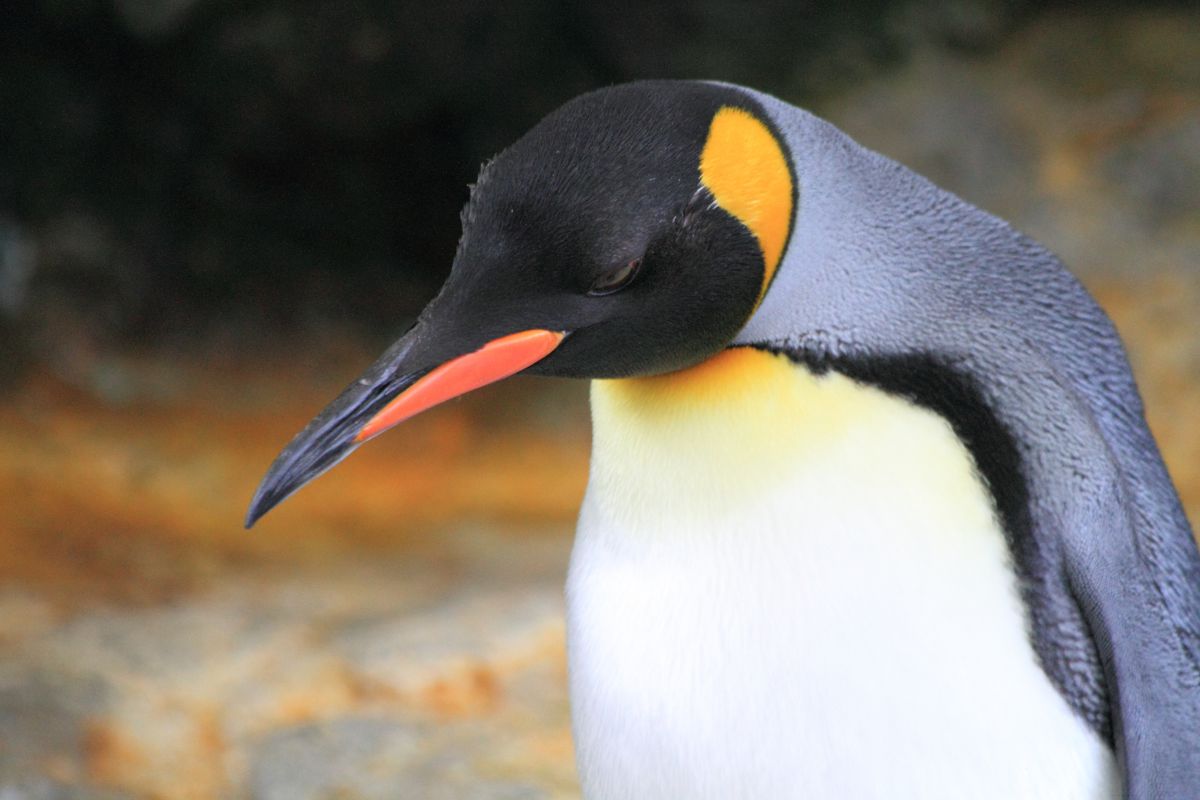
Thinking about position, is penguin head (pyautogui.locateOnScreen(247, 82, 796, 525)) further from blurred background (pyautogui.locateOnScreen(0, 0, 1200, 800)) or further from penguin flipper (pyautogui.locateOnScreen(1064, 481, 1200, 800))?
blurred background (pyautogui.locateOnScreen(0, 0, 1200, 800))

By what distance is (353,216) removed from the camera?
13.6 ft

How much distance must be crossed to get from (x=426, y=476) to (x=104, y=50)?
1531 millimetres

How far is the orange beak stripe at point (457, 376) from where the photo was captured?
1061 mm

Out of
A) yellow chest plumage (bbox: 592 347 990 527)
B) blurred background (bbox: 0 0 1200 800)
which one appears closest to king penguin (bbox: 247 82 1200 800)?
yellow chest plumage (bbox: 592 347 990 527)

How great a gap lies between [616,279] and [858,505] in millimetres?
343

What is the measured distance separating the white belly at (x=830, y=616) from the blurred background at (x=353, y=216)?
1652 millimetres

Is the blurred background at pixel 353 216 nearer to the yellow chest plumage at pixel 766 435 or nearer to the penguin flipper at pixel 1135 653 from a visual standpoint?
the yellow chest plumage at pixel 766 435

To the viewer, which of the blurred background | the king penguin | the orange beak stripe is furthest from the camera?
the blurred background

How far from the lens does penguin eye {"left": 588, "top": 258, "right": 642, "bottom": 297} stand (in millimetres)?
1087

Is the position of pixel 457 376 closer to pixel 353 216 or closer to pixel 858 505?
pixel 858 505

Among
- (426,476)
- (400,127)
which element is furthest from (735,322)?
(400,127)

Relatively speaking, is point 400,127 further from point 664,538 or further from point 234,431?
point 664,538

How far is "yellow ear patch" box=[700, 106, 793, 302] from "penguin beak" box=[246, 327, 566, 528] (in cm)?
20

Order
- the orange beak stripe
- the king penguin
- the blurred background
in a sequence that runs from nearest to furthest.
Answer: the orange beak stripe → the king penguin → the blurred background
